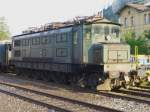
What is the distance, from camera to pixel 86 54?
20.2 m

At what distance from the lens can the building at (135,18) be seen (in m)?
59.6

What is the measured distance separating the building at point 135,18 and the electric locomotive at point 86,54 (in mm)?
35792

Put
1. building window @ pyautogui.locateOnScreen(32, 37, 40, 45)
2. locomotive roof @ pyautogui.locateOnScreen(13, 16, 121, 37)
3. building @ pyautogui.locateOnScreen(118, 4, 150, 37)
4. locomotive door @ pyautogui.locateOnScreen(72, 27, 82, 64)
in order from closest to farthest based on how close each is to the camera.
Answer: locomotive door @ pyautogui.locateOnScreen(72, 27, 82, 64), locomotive roof @ pyautogui.locateOnScreen(13, 16, 121, 37), building window @ pyautogui.locateOnScreen(32, 37, 40, 45), building @ pyautogui.locateOnScreen(118, 4, 150, 37)

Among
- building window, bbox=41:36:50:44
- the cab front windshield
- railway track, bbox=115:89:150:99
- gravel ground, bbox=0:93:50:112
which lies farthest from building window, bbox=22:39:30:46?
gravel ground, bbox=0:93:50:112

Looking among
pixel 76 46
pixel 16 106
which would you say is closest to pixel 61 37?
pixel 76 46

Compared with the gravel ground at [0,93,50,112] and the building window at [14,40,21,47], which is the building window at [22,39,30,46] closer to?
the building window at [14,40,21,47]

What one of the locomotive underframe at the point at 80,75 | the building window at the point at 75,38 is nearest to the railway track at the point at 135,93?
the locomotive underframe at the point at 80,75

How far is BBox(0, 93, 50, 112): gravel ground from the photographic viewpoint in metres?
14.3

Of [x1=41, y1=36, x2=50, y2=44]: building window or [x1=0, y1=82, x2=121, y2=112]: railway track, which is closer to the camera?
[x1=0, y1=82, x2=121, y2=112]: railway track

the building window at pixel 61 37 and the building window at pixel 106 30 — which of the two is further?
the building window at pixel 61 37

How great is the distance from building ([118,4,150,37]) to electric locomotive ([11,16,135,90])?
3579 centimetres

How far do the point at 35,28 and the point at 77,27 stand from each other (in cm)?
798

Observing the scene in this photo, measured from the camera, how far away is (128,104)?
50.5 feet

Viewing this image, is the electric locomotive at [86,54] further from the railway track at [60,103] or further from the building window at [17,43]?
the building window at [17,43]
